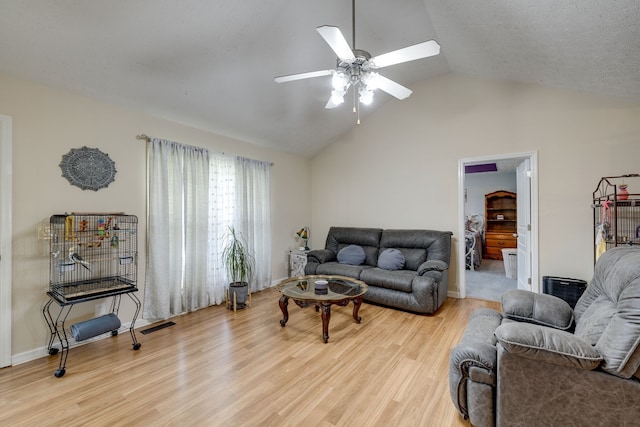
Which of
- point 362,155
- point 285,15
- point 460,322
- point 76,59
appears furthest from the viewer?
point 362,155

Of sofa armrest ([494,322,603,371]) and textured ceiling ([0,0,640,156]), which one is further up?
textured ceiling ([0,0,640,156])

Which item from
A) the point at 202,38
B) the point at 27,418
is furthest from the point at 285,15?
the point at 27,418

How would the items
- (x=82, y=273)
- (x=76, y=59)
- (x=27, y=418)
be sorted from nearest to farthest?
(x=27, y=418) → (x=76, y=59) → (x=82, y=273)

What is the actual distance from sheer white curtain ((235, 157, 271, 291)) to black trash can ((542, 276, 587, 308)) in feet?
12.5

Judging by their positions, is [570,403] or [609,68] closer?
[570,403]

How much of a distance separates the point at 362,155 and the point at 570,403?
13.7 ft

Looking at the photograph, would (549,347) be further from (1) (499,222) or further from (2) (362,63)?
(1) (499,222)

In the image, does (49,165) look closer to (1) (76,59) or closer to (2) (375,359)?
(1) (76,59)

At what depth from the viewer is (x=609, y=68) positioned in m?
2.64

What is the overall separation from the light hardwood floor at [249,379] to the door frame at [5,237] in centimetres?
24

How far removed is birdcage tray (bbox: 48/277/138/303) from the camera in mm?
2379

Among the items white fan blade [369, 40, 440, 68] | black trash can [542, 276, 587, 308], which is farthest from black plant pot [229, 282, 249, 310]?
black trash can [542, 276, 587, 308]

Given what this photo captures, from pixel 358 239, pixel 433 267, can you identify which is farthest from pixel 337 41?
pixel 358 239

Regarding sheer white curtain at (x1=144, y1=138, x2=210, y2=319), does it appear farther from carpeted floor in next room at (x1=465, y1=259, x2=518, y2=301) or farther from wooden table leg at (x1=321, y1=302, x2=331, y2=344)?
carpeted floor in next room at (x1=465, y1=259, x2=518, y2=301)
